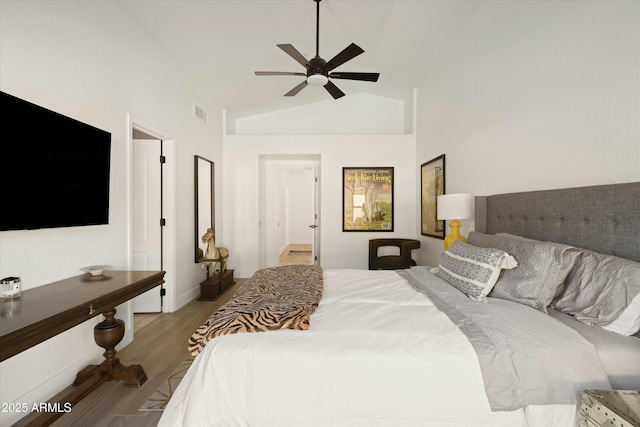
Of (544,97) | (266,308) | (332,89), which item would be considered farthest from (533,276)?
(332,89)

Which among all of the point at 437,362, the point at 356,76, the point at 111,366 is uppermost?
the point at 356,76

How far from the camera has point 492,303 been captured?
1.67m

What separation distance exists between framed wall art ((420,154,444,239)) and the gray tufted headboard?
133cm

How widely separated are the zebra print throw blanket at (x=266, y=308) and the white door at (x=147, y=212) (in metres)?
1.79

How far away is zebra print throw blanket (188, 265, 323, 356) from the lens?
1.38m

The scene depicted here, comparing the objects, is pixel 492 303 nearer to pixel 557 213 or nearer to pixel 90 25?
pixel 557 213

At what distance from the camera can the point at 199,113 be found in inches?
160

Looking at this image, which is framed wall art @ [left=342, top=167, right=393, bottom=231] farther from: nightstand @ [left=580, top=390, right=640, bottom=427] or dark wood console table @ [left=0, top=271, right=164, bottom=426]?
nightstand @ [left=580, top=390, right=640, bottom=427]

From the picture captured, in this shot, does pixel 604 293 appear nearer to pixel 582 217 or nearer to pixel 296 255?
pixel 582 217

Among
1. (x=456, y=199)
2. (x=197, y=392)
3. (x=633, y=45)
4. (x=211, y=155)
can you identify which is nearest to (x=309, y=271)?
(x=197, y=392)

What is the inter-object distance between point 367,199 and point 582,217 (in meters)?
3.31

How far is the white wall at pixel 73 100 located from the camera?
1.64 m

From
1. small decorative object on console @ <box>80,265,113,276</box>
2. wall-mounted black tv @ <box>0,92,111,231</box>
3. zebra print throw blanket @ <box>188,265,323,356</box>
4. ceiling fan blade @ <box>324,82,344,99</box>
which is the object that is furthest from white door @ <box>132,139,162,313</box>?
ceiling fan blade @ <box>324,82,344,99</box>

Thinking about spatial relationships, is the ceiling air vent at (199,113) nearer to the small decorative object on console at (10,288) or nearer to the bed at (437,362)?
the small decorative object on console at (10,288)
